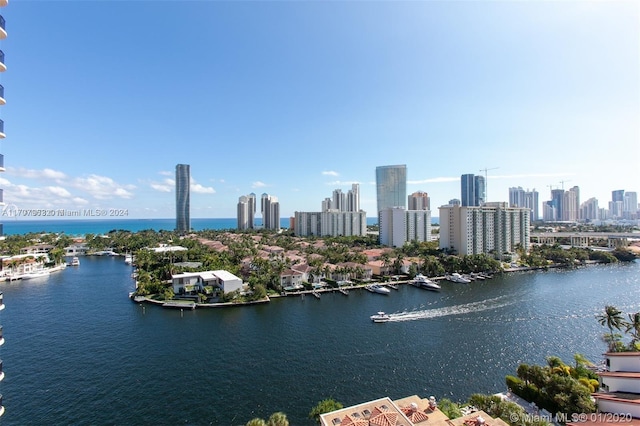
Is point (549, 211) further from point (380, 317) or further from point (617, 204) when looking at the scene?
point (380, 317)

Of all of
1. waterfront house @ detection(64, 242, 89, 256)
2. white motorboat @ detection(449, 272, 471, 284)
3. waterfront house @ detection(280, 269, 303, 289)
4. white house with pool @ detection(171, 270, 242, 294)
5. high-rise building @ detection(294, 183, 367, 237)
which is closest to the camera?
white house with pool @ detection(171, 270, 242, 294)

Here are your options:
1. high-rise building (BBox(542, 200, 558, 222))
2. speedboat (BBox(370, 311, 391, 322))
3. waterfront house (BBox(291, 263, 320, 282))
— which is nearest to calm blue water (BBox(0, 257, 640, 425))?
speedboat (BBox(370, 311, 391, 322))

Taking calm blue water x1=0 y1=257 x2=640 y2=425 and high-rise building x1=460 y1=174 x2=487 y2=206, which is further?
high-rise building x1=460 y1=174 x2=487 y2=206

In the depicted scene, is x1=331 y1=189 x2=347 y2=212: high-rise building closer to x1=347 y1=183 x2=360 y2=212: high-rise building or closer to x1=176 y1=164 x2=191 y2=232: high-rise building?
x1=347 y1=183 x2=360 y2=212: high-rise building

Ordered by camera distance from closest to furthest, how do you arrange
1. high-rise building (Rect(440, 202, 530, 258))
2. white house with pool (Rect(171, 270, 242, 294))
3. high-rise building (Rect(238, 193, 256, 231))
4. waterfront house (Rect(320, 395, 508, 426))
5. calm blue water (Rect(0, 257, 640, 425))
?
1. waterfront house (Rect(320, 395, 508, 426))
2. calm blue water (Rect(0, 257, 640, 425))
3. white house with pool (Rect(171, 270, 242, 294))
4. high-rise building (Rect(440, 202, 530, 258))
5. high-rise building (Rect(238, 193, 256, 231))

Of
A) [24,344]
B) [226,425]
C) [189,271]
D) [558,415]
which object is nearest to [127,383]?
[226,425]

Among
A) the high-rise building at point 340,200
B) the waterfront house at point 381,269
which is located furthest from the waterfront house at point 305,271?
the high-rise building at point 340,200
